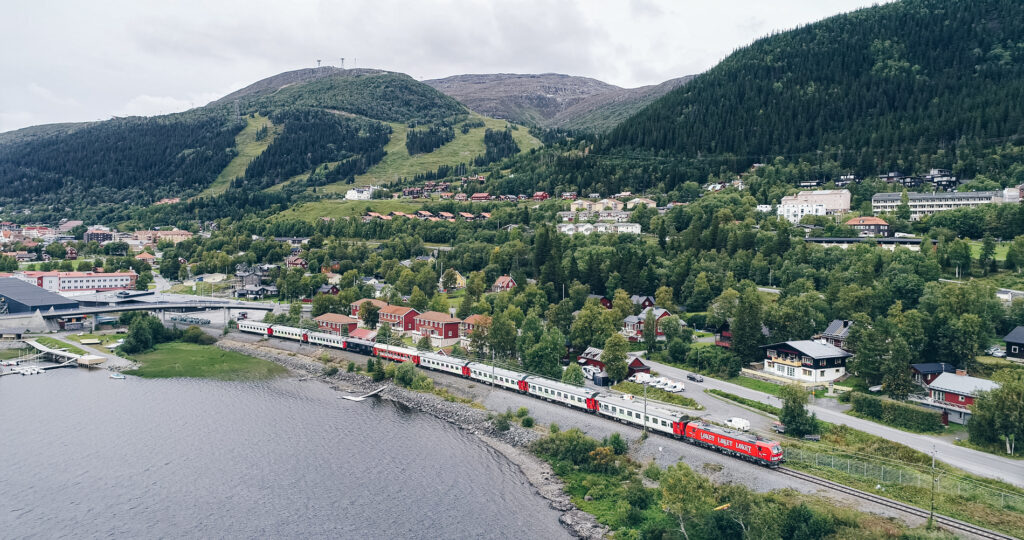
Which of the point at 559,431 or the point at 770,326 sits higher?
the point at 770,326

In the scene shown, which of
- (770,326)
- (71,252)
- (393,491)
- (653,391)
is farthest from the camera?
(71,252)

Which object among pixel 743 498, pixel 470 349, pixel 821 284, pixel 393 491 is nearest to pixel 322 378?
pixel 470 349

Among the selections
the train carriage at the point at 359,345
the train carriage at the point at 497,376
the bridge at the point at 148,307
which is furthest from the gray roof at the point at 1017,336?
the bridge at the point at 148,307

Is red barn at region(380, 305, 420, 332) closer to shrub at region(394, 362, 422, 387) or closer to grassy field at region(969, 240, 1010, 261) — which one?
shrub at region(394, 362, 422, 387)

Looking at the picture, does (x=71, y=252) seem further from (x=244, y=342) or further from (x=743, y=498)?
(x=743, y=498)

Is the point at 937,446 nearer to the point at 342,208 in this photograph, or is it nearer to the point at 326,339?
the point at 326,339

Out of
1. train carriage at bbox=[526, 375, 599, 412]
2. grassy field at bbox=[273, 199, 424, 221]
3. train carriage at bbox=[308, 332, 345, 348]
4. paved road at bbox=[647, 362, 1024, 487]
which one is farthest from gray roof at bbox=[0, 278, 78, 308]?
paved road at bbox=[647, 362, 1024, 487]

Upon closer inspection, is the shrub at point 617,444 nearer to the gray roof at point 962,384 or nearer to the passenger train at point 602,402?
the passenger train at point 602,402
